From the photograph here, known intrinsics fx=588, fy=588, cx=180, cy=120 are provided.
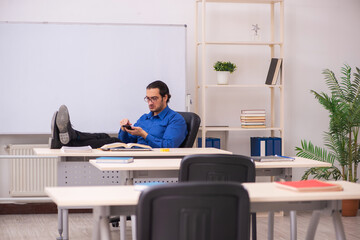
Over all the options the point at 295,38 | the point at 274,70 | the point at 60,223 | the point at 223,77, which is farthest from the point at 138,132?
the point at 295,38

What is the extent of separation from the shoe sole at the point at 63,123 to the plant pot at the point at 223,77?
78.1 inches

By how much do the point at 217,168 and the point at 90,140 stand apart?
2.10 m

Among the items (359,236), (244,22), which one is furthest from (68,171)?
(244,22)

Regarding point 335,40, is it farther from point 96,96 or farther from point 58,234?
point 58,234

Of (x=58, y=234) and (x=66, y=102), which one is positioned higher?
(x=66, y=102)

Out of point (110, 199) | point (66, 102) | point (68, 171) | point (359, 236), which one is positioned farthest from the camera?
point (66, 102)

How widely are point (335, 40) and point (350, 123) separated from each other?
44.9 inches

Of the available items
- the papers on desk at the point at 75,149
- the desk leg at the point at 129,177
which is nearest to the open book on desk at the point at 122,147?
the papers on desk at the point at 75,149

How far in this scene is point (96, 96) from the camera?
584cm

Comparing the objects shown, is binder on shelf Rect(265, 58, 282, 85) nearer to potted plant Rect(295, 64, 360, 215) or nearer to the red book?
potted plant Rect(295, 64, 360, 215)

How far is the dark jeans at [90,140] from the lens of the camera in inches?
182

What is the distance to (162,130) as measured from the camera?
5.12 m

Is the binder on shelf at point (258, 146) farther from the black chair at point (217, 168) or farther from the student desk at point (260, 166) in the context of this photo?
the black chair at point (217, 168)

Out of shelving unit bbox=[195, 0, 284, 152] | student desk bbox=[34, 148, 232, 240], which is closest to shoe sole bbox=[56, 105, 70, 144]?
student desk bbox=[34, 148, 232, 240]
